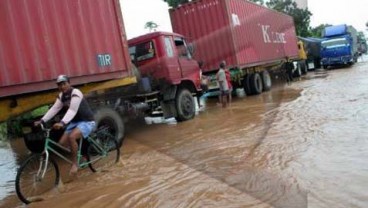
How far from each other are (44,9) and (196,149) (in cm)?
340

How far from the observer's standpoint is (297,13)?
46.9 m

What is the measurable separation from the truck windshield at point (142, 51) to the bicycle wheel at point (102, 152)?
13.3 ft

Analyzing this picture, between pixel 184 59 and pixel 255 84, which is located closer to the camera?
pixel 184 59

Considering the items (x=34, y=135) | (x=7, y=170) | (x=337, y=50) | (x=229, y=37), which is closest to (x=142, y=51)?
(x=34, y=135)

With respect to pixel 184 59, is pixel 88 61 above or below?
above

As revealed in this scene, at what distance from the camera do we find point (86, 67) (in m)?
7.81

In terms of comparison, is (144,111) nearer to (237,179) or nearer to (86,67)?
(86,67)

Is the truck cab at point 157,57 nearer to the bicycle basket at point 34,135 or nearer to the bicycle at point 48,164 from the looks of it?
the bicycle basket at point 34,135

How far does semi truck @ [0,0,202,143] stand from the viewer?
662cm

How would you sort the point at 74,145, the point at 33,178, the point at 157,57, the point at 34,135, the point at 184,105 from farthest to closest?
1. the point at 184,105
2. the point at 157,57
3. the point at 34,135
4. the point at 74,145
5. the point at 33,178

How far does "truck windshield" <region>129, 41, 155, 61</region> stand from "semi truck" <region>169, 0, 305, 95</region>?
3.65 metres

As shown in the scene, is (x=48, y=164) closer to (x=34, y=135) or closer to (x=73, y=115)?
(x=73, y=115)

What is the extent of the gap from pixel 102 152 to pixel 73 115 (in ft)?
3.48

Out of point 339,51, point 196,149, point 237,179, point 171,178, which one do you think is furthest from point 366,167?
point 339,51
